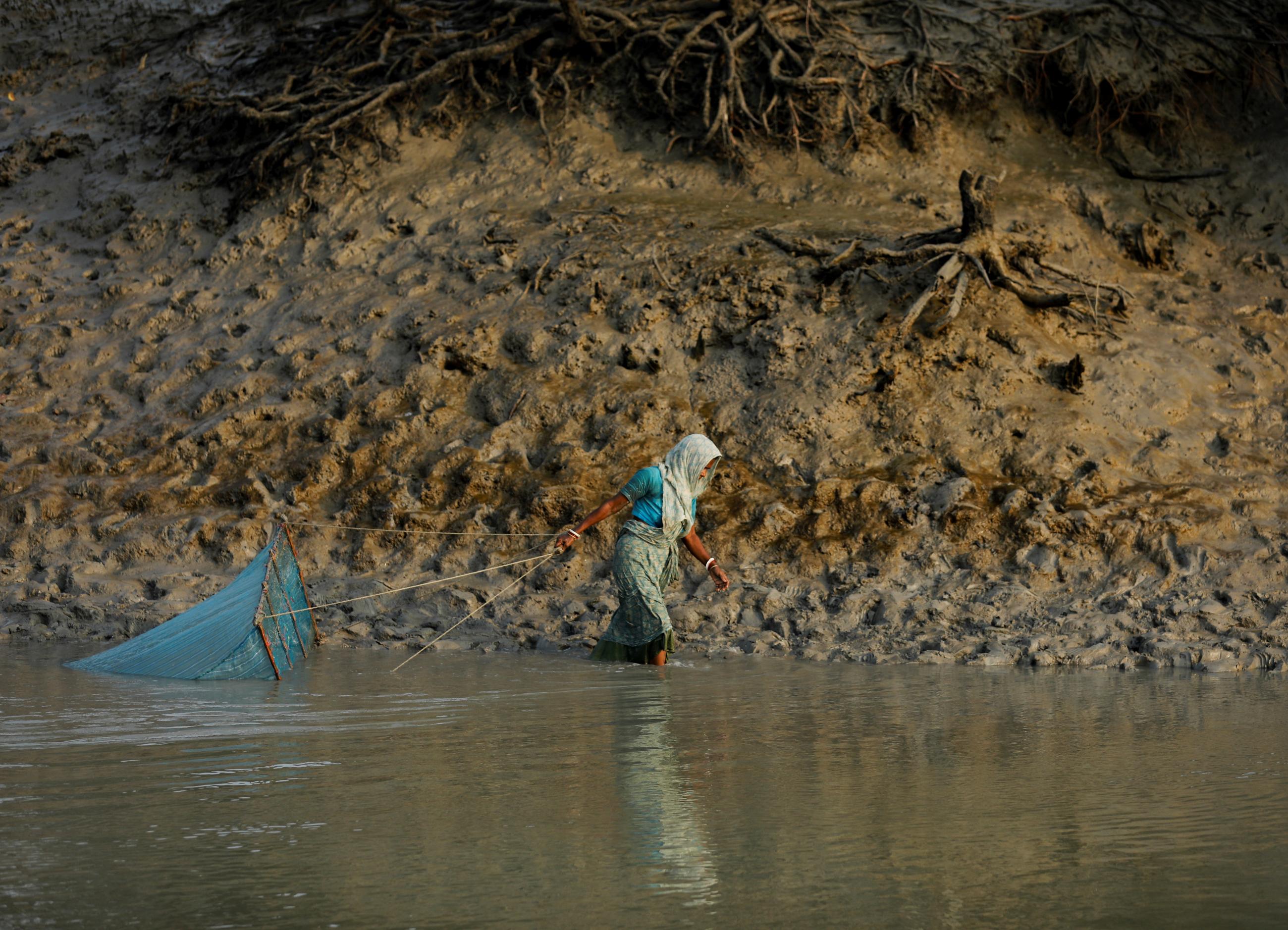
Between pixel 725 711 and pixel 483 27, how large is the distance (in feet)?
28.9

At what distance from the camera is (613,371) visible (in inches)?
383

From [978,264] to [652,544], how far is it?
140 inches

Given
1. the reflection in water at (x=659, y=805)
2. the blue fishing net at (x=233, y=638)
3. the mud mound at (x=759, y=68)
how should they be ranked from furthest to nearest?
the mud mound at (x=759, y=68) < the blue fishing net at (x=233, y=638) < the reflection in water at (x=659, y=805)

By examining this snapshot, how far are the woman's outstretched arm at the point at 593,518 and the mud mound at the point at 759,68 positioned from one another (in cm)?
529

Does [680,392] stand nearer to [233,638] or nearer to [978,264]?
[978,264]

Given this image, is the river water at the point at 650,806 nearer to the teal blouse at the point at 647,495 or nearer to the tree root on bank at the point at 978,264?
the teal blouse at the point at 647,495

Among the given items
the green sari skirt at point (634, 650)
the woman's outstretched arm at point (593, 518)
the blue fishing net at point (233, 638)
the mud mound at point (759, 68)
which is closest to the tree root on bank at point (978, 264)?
the mud mound at point (759, 68)

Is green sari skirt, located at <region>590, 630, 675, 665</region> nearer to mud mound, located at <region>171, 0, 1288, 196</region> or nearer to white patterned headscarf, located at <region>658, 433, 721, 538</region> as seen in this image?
white patterned headscarf, located at <region>658, 433, 721, 538</region>

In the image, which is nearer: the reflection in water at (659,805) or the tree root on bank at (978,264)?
the reflection in water at (659,805)

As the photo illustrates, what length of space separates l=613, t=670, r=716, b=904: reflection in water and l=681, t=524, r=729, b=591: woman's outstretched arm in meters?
1.77

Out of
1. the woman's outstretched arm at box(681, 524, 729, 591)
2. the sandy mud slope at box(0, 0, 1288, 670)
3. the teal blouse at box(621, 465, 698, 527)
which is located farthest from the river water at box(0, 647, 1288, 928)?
the sandy mud slope at box(0, 0, 1288, 670)

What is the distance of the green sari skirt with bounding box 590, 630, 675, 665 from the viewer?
23.0ft

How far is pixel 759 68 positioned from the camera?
466 inches

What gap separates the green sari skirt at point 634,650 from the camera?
7.01m
